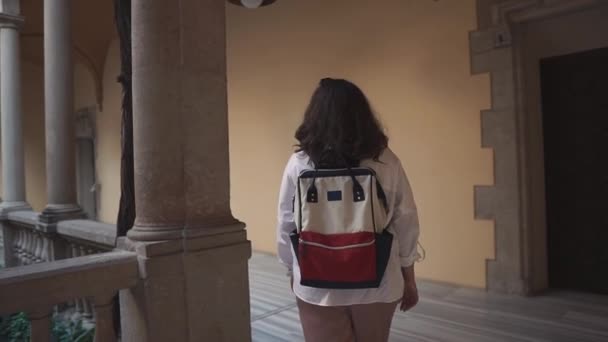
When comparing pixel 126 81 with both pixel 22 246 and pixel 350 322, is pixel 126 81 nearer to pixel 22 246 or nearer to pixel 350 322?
pixel 350 322

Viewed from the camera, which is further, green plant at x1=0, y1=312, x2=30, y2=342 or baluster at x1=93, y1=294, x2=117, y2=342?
green plant at x1=0, y1=312, x2=30, y2=342

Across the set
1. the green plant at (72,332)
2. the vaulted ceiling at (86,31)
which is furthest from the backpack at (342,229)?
the vaulted ceiling at (86,31)

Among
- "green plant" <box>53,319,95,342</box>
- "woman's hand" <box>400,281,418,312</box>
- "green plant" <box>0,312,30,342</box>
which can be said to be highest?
"woman's hand" <box>400,281,418,312</box>

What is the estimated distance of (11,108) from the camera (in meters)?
5.15

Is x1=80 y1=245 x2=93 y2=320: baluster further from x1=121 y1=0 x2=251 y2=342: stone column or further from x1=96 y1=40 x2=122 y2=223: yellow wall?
x1=96 y1=40 x2=122 y2=223: yellow wall

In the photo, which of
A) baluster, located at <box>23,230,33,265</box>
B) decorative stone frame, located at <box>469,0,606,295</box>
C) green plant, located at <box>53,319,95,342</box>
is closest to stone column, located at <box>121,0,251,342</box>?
green plant, located at <box>53,319,95,342</box>

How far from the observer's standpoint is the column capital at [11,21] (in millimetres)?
4953

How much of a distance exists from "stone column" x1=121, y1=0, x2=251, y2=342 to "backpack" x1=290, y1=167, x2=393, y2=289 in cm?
61

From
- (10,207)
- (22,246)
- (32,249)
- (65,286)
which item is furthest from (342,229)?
(10,207)

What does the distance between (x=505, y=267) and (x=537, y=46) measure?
176cm

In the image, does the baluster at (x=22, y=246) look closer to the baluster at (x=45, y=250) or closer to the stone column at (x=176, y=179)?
the baluster at (x=45, y=250)

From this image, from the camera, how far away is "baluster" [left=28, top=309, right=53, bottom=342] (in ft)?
4.90

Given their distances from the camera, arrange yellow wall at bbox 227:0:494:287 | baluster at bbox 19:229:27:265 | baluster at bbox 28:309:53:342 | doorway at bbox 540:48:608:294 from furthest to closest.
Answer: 1. baluster at bbox 19:229:27:265
2. yellow wall at bbox 227:0:494:287
3. doorway at bbox 540:48:608:294
4. baluster at bbox 28:309:53:342

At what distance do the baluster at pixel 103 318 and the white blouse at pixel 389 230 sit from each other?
756mm
